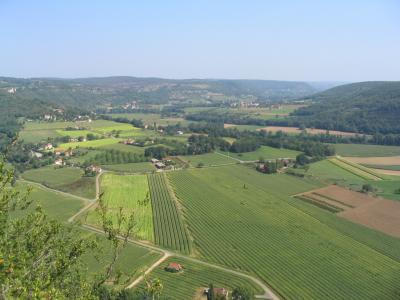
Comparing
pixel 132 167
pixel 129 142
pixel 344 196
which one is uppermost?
pixel 129 142

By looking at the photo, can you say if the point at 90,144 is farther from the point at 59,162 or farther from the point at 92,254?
the point at 92,254

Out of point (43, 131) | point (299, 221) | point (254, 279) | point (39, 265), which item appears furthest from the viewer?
point (43, 131)

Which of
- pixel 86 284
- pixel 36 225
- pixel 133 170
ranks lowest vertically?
pixel 133 170

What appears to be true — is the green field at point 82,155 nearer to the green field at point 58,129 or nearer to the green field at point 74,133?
the green field at point 58,129

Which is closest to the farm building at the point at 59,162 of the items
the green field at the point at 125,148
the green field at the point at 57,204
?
the green field at the point at 125,148

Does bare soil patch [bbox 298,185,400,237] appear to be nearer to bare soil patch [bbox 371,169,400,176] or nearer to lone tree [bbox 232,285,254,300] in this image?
bare soil patch [bbox 371,169,400,176]

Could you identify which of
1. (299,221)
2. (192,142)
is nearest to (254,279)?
(299,221)

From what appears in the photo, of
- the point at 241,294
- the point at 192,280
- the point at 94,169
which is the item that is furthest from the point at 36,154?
the point at 241,294

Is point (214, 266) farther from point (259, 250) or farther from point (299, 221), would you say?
point (299, 221)
